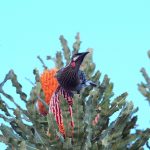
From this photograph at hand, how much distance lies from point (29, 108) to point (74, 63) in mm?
580

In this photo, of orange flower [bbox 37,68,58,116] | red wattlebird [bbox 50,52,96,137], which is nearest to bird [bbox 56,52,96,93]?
red wattlebird [bbox 50,52,96,137]

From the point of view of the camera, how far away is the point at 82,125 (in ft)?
13.4

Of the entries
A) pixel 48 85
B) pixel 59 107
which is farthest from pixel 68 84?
pixel 48 85

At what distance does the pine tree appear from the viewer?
13.4 feet

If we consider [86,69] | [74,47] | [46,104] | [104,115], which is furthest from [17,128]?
[74,47]

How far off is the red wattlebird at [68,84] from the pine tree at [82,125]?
0.40 feet

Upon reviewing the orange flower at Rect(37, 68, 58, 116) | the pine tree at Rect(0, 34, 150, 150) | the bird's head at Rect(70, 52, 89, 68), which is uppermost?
the orange flower at Rect(37, 68, 58, 116)

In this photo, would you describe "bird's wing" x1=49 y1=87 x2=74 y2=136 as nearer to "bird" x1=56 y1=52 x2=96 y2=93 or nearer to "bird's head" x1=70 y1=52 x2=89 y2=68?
"bird" x1=56 y1=52 x2=96 y2=93

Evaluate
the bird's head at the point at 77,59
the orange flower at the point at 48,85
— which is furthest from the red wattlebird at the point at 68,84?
the orange flower at the point at 48,85

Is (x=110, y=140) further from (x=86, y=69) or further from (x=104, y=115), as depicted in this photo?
(x=86, y=69)

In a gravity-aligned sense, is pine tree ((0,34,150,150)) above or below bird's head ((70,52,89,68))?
below

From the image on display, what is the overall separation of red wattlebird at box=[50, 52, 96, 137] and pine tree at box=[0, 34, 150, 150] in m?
0.12

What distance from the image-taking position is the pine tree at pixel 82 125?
4.09 meters

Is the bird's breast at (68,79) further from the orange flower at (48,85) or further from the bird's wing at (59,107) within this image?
the orange flower at (48,85)
